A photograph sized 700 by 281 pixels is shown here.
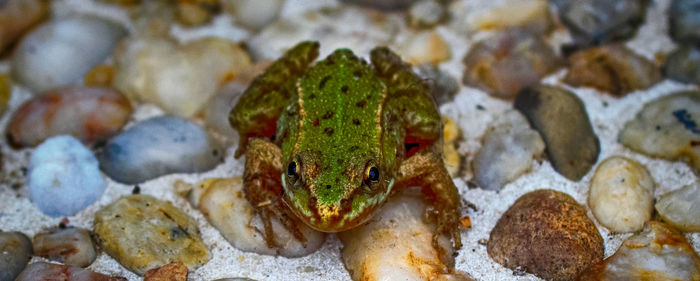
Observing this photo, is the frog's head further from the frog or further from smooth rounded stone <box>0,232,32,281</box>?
smooth rounded stone <box>0,232,32,281</box>

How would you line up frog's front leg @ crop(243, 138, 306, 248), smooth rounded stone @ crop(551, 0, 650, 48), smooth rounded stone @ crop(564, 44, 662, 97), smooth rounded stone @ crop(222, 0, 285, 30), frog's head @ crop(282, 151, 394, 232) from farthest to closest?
smooth rounded stone @ crop(222, 0, 285, 30) < smooth rounded stone @ crop(551, 0, 650, 48) < smooth rounded stone @ crop(564, 44, 662, 97) < frog's front leg @ crop(243, 138, 306, 248) < frog's head @ crop(282, 151, 394, 232)

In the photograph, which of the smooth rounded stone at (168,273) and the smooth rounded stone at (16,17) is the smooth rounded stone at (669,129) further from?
the smooth rounded stone at (16,17)

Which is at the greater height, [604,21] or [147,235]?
[604,21]

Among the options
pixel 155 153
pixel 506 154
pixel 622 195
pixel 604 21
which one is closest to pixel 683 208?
pixel 622 195

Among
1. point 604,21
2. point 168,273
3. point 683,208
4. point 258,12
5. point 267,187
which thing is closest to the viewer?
point 168,273

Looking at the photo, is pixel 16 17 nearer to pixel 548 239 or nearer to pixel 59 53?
pixel 59 53

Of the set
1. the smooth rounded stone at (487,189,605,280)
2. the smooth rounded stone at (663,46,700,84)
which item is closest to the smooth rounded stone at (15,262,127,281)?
the smooth rounded stone at (487,189,605,280)

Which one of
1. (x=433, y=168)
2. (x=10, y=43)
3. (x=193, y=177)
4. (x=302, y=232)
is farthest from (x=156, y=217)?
(x=10, y=43)
